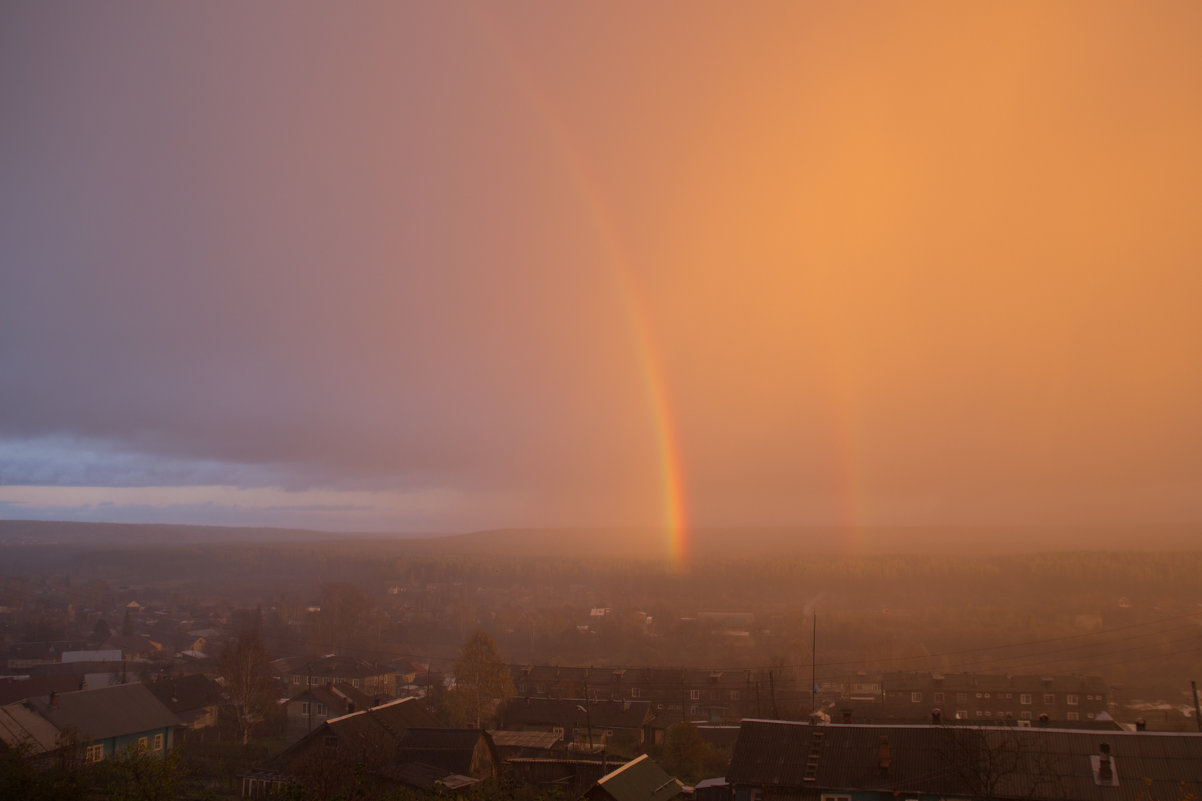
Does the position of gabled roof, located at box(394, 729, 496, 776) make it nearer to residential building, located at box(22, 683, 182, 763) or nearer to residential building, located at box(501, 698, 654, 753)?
residential building, located at box(22, 683, 182, 763)

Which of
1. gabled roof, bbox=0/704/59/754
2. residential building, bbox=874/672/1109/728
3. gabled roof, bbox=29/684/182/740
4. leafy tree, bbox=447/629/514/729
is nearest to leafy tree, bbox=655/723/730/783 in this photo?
leafy tree, bbox=447/629/514/729

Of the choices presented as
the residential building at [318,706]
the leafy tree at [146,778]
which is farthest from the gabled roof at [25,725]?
the leafy tree at [146,778]

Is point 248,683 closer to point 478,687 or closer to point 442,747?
point 478,687

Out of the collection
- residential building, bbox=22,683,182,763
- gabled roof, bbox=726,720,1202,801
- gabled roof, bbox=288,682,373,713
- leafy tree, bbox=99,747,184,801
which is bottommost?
gabled roof, bbox=288,682,373,713

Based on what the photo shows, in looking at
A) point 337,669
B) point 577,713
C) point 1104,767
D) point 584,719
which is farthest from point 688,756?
point 337,669

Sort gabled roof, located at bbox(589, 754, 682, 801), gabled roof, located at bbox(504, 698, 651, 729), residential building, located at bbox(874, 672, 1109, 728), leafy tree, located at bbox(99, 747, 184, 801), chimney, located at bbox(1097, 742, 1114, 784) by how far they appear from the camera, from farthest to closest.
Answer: residential building, located at bbox(874, 672, 1109, 728) < gabled roof, located at bbox(504, 698, 651, 729) < gabled roof, located at bbox(589, 754, 682, 801) < chimney, located at bbox(1097, 742, 1114, 784) < leafy tree, located at bbox(99, 747, 184, 801)

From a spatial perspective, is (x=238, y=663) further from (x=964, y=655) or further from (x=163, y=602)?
(x=163, y=602)
